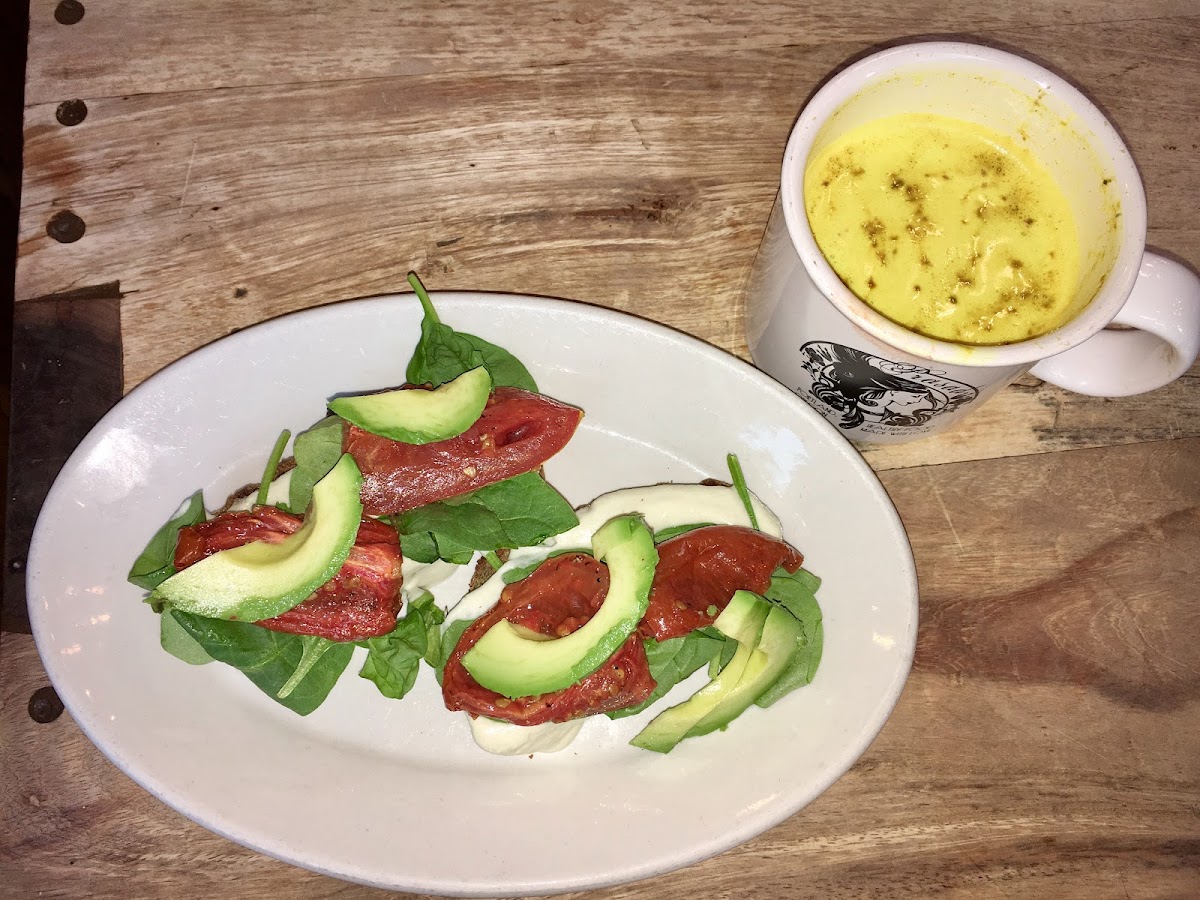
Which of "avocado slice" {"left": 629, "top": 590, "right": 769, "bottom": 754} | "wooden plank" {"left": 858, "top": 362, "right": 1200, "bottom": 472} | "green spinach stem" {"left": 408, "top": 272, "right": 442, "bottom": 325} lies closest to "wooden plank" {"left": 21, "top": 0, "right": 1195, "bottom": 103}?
"green spinach stem" {"left": 408, "top": 272, "right": 442, "bottom": 325}

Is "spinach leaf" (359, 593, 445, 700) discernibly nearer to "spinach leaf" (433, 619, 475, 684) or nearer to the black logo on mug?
"spinach leaf" (433, 619, 475, 684)

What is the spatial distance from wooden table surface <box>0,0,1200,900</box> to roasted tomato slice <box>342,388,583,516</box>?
288 mm

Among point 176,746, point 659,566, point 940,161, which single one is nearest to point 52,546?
point 176,746

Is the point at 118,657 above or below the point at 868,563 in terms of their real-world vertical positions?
below

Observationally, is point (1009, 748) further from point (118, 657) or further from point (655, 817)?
point (118, 657)

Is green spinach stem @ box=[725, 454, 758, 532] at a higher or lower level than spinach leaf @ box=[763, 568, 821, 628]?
higher

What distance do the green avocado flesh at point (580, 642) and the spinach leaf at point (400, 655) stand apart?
0.13 m

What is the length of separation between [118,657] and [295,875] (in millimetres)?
479

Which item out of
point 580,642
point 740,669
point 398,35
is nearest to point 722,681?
point 740,669

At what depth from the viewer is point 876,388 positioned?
131 centimetres

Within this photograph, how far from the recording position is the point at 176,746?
59.1 inches

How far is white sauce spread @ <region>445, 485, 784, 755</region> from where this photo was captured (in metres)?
1.54

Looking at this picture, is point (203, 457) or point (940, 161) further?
point (203, 457)

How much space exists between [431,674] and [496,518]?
30 cm
